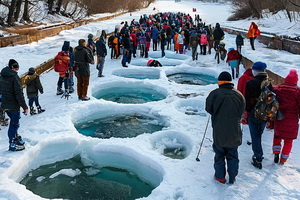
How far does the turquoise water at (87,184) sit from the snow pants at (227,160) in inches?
54.3

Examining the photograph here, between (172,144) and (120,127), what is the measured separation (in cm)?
181

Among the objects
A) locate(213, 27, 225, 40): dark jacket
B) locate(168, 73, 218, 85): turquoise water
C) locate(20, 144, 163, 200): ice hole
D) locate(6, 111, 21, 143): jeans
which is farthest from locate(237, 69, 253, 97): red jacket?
locate(213, 27, 225, 40): dark jacket

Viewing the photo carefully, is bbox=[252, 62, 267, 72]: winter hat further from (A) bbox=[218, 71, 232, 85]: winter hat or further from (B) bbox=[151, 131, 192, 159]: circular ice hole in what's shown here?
(B) bbox=[151, 131, 192, 159]: circular ice hole

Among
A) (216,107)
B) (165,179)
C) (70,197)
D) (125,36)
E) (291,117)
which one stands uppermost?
(125,36)

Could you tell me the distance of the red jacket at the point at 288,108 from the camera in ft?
15.7

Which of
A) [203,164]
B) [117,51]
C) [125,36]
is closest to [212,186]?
[203,164]

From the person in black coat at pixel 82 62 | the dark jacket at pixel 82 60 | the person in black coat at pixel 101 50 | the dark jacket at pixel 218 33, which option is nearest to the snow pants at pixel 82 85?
the person in black coat at pixel 82 62

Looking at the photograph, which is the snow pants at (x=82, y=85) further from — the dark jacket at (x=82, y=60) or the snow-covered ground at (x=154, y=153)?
the snow-covered ground at (x=154, y=153)

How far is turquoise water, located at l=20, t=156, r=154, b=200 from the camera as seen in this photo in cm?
492

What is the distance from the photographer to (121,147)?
19.4ft

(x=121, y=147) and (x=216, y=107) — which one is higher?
(x=216, y=107)

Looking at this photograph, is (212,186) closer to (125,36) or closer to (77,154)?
(77,154)

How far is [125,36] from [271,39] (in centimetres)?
1046

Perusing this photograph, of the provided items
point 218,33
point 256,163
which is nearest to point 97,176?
point 256,163
